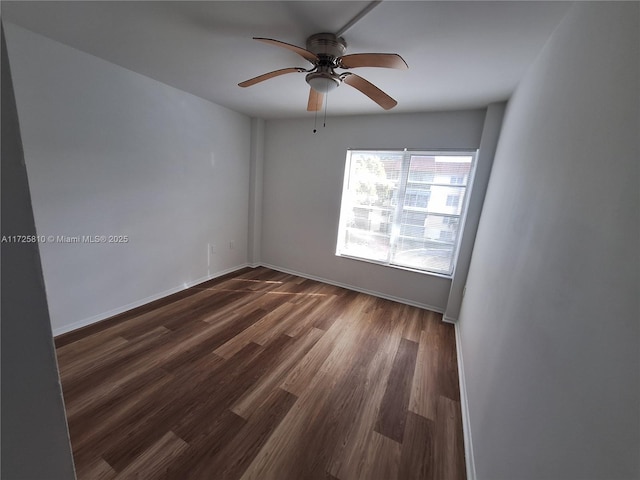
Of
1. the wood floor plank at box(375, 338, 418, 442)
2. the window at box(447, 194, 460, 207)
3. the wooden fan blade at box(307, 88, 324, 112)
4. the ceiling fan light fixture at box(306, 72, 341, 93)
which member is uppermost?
the wooden fan blade at box(307, 88, 324, 112)

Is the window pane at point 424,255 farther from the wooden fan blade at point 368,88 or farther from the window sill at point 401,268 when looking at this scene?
the wooden fan blade at point 368,88

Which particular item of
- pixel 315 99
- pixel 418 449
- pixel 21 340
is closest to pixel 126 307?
pixel 21 340

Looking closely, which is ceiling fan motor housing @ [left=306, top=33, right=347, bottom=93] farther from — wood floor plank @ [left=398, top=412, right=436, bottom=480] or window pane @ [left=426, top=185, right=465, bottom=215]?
wood floor plank @ [left=398, top=412, right=436, bottom=480]

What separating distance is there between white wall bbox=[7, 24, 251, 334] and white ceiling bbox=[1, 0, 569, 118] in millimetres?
253

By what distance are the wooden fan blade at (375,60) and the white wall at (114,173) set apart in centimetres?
210

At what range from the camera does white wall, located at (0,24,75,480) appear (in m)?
0.43

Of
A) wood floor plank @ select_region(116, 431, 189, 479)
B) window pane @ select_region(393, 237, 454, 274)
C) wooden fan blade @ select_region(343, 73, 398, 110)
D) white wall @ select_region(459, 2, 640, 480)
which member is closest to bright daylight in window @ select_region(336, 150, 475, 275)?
window pane @ select_region(393, 237, 454, 274)

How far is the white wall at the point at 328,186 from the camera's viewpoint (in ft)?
9.56

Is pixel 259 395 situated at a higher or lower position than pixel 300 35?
lower

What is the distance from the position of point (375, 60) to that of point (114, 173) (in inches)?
96.2

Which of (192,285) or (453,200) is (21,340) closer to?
(192,285)

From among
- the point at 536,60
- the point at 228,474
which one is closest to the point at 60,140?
the point at 228,474

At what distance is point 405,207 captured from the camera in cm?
321

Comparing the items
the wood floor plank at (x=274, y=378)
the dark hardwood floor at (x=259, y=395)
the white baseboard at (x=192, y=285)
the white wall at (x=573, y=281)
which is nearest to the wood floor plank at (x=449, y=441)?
the dark hardwood floor at (x=259, y=395)
